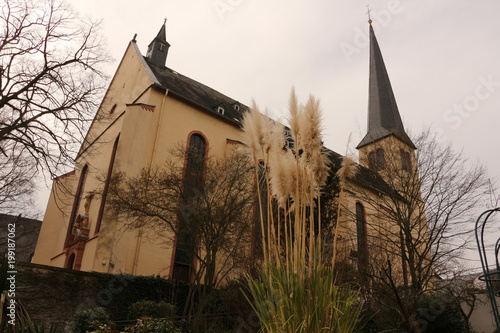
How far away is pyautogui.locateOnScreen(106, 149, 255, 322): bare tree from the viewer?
10.1 metres

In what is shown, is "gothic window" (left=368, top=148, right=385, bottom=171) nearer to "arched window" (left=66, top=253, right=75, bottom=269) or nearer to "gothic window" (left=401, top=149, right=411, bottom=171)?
"gothic window" (left=401, top=149, right=411, bottom=171)

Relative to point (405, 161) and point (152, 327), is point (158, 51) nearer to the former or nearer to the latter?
point (405, 161)

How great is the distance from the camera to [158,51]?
20.4 metres

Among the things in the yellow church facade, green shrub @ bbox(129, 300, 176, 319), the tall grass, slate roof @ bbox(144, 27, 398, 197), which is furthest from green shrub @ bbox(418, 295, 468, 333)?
the tall grass

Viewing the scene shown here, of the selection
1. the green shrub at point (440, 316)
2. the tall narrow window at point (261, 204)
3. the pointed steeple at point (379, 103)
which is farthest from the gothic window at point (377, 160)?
the pointed steeple at point (379, 103)

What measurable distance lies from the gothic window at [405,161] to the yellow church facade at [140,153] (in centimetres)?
3

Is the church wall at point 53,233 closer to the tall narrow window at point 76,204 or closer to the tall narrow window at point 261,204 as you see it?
the tall narrow window at point 76,204

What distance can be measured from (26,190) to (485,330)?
17.5 m

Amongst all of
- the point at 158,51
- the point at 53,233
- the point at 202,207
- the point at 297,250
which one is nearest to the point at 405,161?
the point at 202,207

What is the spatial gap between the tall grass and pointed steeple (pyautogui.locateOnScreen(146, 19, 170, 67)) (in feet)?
60.2

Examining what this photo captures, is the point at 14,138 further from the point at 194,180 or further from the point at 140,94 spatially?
the point at 140,94

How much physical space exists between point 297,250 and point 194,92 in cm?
1737

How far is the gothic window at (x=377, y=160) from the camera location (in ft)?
39.6

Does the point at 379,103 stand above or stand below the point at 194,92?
above
